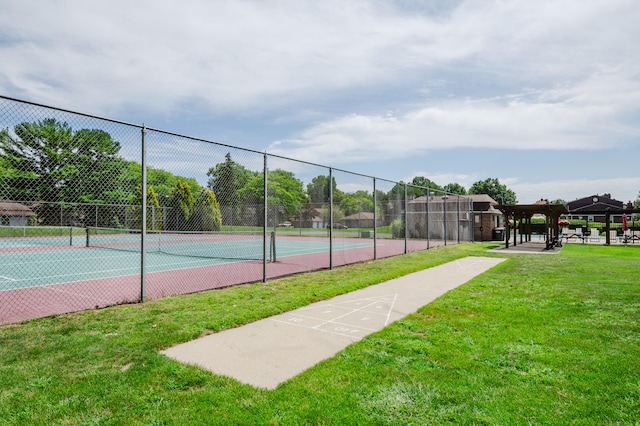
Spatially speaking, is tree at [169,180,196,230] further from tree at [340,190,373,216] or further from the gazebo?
the gazebo

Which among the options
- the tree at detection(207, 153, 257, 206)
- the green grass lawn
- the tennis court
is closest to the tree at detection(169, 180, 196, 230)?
the tennis court

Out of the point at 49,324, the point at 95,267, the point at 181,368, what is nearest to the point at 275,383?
the point at 181,368

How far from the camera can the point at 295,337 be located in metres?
4.78

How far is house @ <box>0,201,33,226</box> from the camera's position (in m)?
9.47

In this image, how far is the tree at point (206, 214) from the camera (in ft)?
38.8

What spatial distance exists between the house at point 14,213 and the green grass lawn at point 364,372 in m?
5.62

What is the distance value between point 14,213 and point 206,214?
5130 mm

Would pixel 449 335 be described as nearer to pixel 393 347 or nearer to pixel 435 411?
pixel 393 347

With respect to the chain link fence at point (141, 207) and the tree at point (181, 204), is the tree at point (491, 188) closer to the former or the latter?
the chain link fence at point (141, 207)

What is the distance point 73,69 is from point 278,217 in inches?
374

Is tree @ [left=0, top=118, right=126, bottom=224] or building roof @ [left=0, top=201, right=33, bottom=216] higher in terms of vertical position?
tree @ [left=0, top=118, right=126, bottom=224]

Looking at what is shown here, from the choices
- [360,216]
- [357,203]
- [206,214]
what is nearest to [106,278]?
[206,214]

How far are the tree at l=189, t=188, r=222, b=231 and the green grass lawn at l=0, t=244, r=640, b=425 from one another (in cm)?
591

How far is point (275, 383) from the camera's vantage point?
3.44m
